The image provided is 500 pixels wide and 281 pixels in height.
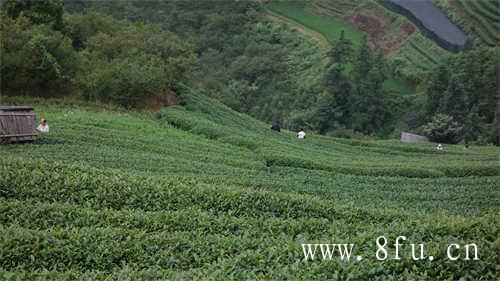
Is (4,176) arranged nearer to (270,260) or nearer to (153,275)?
(153,275)

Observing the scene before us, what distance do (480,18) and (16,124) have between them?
66393 millimetres

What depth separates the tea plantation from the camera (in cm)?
638

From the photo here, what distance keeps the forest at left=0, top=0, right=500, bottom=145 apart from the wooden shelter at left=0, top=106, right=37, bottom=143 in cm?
1278

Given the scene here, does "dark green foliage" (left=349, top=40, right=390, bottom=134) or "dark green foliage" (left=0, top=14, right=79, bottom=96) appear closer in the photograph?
"dark green foliage" (left=0, top=14, right=79, bottom=96)

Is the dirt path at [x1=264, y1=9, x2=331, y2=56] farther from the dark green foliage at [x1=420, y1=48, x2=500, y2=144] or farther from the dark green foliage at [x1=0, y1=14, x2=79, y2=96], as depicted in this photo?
the dark green foliage at [x1=0, y1=14, x2=79, y2=96]

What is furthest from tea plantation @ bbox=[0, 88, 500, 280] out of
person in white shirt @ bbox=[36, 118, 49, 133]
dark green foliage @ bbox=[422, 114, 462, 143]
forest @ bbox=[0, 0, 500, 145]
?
dark green foliage @ bbox=[422, 114, 462, 143]

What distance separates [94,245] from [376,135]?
173ft

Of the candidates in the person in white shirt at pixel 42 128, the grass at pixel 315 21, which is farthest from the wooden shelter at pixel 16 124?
the grass at pixel 315 21

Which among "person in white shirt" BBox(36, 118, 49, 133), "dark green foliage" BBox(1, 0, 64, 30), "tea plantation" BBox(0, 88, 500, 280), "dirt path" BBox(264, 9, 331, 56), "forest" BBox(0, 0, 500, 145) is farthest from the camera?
"dirt path" BBox(264, 9, 331, 56)

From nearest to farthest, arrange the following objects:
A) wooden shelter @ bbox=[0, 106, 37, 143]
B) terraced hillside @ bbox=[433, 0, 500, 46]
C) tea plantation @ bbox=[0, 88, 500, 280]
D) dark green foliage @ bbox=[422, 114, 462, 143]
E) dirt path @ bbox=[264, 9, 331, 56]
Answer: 1. tea plantation @ bbox=[0, 88, 500, 280]
2. wooden shelter @ bbox=[0, 106, 37, 143]
3. dark green foliage @ bbox=[422, 114, 462, 143]
4. terraced hillside @ bbox=[433, 0, 500, 46]
5. dirt path @ bbox=[264, 9, 331, 56]

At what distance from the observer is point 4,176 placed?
996 centimetres

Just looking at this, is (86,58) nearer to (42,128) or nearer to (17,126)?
(42,128)

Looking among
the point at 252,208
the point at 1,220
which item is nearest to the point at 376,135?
the point at 252,208

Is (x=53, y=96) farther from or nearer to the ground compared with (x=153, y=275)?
farther from the ground
